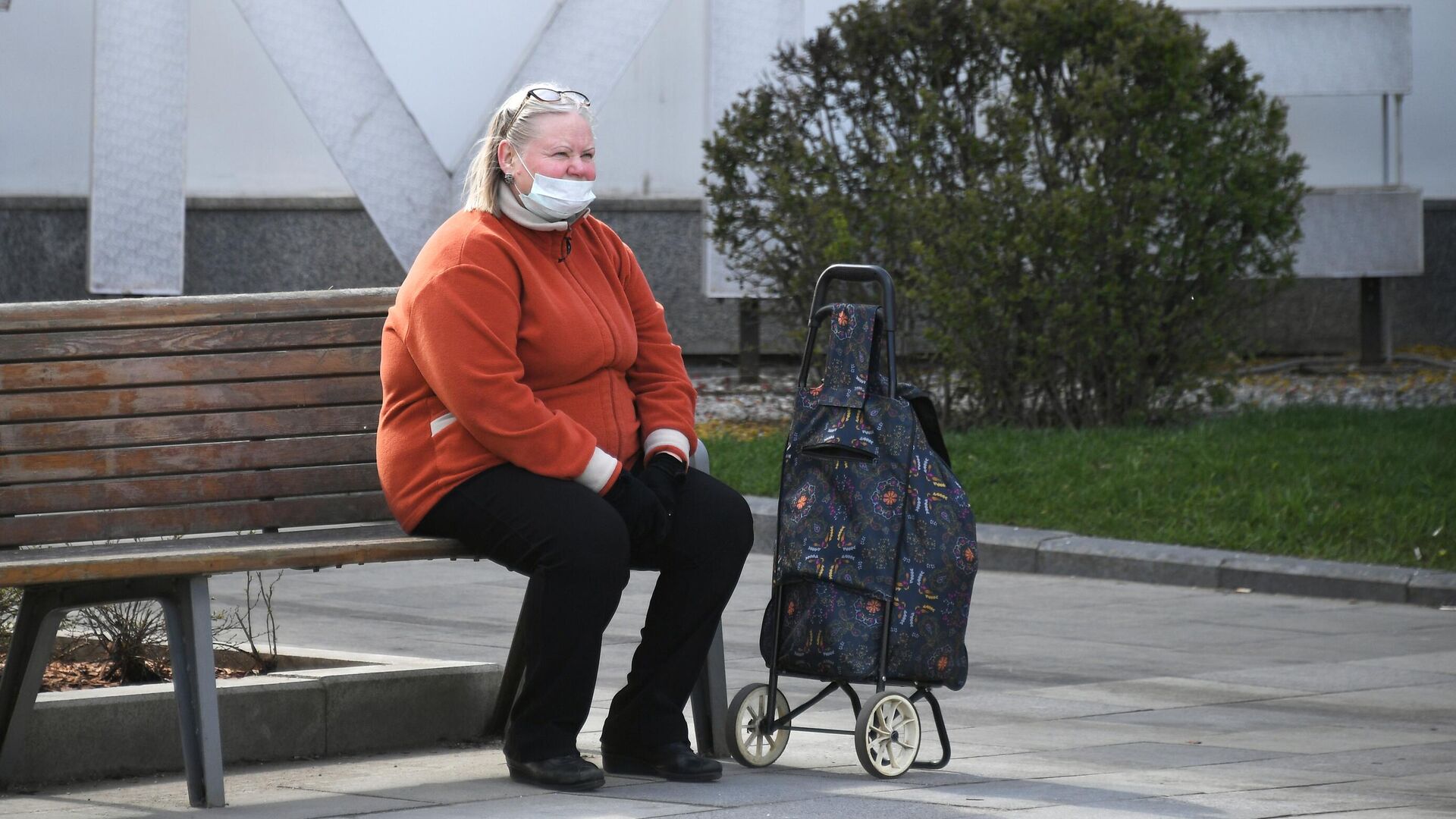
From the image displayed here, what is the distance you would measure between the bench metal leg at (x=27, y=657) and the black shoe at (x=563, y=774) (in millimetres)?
985

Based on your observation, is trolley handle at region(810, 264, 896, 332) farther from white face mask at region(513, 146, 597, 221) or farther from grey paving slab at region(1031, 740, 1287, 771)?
grey paving slab at region(1031, 740, 1287, 771)

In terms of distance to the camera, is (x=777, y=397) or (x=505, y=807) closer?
(x=505, y=807)

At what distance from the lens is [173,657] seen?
3949mm

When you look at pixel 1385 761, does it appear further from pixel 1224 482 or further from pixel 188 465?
pixel 1224 482

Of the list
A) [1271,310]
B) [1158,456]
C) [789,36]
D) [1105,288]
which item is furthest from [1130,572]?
[1271,310]

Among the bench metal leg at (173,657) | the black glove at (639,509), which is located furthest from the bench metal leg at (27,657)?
the black glove at (639,509)

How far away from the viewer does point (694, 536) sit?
4312 millimetres

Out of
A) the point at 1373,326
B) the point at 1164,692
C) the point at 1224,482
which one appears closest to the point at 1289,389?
the point at 1373,326

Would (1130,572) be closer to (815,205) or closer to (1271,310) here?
(815,205)

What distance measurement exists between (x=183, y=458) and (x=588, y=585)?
1.02 m

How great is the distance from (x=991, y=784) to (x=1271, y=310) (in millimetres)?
12622

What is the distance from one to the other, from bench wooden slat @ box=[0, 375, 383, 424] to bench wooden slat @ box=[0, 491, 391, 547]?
0.22 m

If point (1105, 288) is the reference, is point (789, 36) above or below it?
above

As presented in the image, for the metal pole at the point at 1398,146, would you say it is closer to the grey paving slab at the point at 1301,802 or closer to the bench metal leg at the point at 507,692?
the grey paving slab at the point at 1301,802
